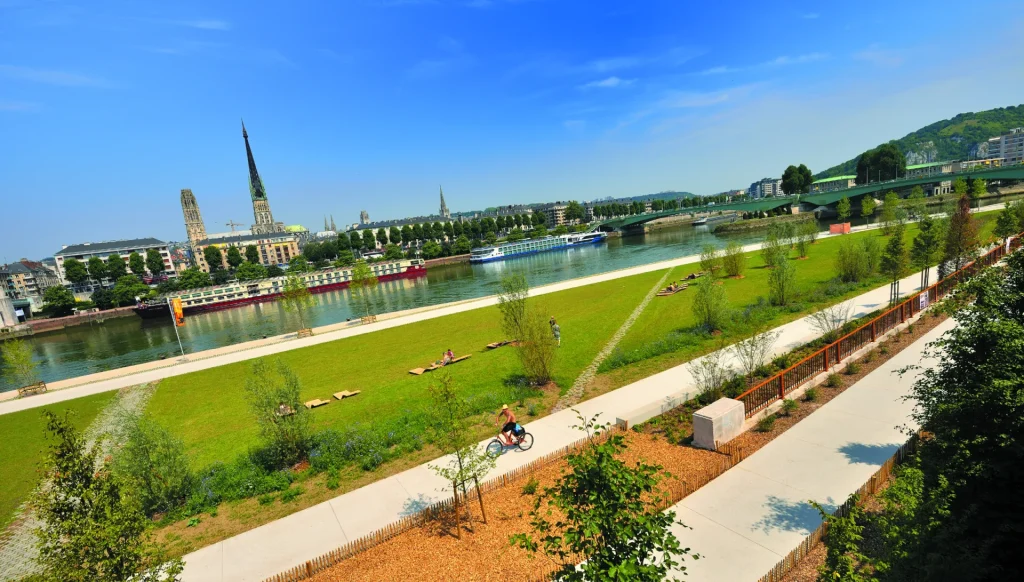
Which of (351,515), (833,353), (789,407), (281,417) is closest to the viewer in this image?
(351,515)

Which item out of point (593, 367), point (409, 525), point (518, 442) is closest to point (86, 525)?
point (409, 525)

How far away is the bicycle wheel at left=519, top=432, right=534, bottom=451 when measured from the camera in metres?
12.9

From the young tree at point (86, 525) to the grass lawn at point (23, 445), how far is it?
4041mm

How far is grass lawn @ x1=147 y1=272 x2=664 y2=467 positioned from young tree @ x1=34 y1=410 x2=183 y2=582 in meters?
9.76

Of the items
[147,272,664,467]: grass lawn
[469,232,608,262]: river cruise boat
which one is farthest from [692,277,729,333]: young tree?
[469,232,608,262]: river cruise boat

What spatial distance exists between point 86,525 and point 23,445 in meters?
20.4

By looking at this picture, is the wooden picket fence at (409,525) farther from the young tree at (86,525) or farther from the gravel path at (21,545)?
the gravel path at (21,545)

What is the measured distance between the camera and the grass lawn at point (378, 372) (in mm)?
17922

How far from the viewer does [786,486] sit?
387 inches

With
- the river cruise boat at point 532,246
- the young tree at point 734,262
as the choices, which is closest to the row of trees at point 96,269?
the river cruise boat at point 532,246

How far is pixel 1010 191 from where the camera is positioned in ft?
304

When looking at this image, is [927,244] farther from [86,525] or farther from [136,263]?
[136,263]

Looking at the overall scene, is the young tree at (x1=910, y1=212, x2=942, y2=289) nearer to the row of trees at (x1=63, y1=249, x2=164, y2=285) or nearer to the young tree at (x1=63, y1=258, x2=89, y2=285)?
the row of trees at (x1=63, y1=249, x2=164, y2=285)

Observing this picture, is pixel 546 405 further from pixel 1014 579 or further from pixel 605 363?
pixel 1014 579
